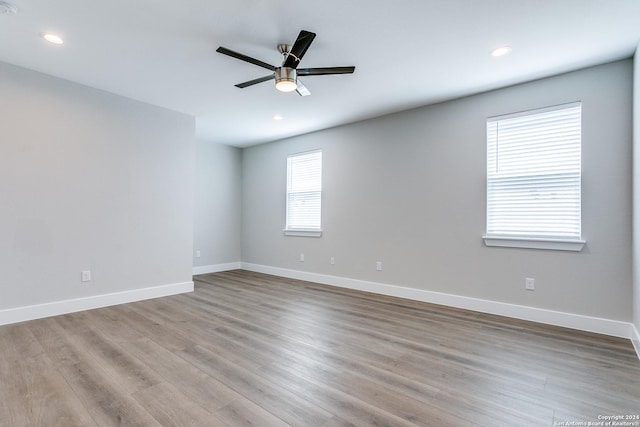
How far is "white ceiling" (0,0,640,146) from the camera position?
2275 mm

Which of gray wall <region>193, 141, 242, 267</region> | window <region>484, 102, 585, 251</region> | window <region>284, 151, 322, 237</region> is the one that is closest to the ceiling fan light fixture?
window <region>484, 102, 585, 251</region>

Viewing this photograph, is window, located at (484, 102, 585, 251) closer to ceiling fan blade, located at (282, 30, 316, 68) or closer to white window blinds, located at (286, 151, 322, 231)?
ceiling fan blade, located at (282, 30, 316, 68)

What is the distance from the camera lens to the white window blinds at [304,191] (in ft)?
17.9

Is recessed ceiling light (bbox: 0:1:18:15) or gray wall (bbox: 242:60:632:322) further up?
recessed ceiling light (bbox: 0:1:18:15)

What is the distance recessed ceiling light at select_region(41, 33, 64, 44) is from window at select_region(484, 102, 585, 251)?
14.2ft

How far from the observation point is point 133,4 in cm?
225

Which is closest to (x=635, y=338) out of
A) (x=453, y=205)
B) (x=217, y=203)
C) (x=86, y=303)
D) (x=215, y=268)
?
(x=453, y=205)

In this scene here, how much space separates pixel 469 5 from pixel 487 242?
8.03ft

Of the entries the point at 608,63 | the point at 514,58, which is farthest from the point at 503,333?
the point at 608,63

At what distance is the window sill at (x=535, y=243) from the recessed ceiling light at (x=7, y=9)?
469 centimetres

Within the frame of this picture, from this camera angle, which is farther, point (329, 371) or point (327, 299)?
point (327, 299)

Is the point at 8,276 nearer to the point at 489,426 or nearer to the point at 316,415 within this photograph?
the point at 316,415

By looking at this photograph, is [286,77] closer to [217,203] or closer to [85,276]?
[85,276]

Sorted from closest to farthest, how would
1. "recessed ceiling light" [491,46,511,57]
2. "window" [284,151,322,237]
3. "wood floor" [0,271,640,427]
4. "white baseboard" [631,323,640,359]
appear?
1. "wood floor" [0,271,640,427]
2. "white baseboard" [631,323,640,359]
3. "recessed ceiling light" [491,46,511,57]
4. "window" [284,151,322,237]
